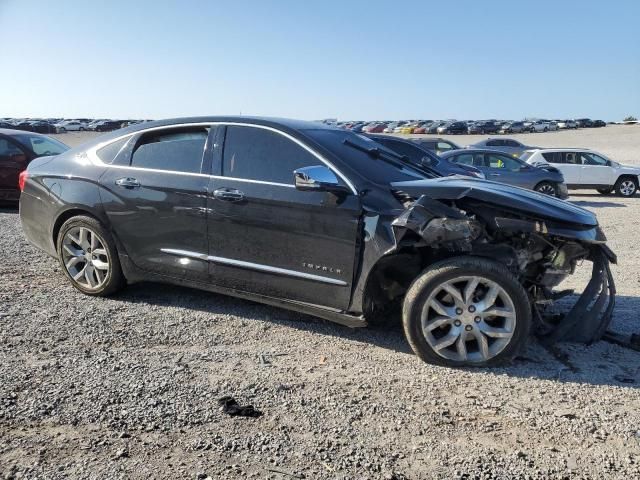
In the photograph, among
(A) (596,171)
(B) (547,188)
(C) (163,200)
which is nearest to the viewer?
(C) (163,200)

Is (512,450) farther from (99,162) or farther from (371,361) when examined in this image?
(99,162)

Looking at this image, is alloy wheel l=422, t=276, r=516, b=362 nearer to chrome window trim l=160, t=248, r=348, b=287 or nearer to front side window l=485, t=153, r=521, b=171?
chrome window trim l=160, t=248, r=348, b=287

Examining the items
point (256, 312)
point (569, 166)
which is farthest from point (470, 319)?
point (569, 166)

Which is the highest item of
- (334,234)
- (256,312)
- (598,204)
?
(334,234)

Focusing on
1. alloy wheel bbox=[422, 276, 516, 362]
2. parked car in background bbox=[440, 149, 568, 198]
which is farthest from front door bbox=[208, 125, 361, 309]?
parked car in background bbox=[440, 149, 568, 198]

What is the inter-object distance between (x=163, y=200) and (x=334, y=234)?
1.57 metres

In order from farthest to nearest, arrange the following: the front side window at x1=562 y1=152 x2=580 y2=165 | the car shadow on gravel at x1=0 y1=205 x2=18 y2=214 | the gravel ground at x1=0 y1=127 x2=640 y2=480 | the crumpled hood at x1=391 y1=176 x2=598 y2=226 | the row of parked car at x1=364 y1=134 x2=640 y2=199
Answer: the front side window at x1=562 y1=152 x2=580 y2=165 → the row of parked car at x1=364 y1=134 x2=640 y2=199 → the car shadow on gravel at x1=0 y1=205 x2=18 y2=214 → the crumpled hood at x1=391 y1=176 x2=598 y2=226 → the gravel ground at x1=0 y1=127 x2=640 y2=480

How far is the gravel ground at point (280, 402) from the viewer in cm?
283

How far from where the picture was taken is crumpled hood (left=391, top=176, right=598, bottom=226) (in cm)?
404

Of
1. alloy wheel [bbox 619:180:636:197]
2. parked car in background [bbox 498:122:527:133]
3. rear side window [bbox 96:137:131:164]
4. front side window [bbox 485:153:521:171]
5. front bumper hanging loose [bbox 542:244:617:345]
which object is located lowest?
alloy wheel [bbox 619:180:636:197]

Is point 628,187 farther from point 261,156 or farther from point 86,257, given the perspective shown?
point 86,257

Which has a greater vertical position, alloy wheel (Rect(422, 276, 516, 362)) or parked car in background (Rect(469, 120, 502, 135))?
parked car in background (Rect(469, 120, 502, 135))

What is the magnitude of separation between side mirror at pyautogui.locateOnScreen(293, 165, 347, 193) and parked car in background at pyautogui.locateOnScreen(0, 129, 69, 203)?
799cm

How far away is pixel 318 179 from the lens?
4.16 metres
